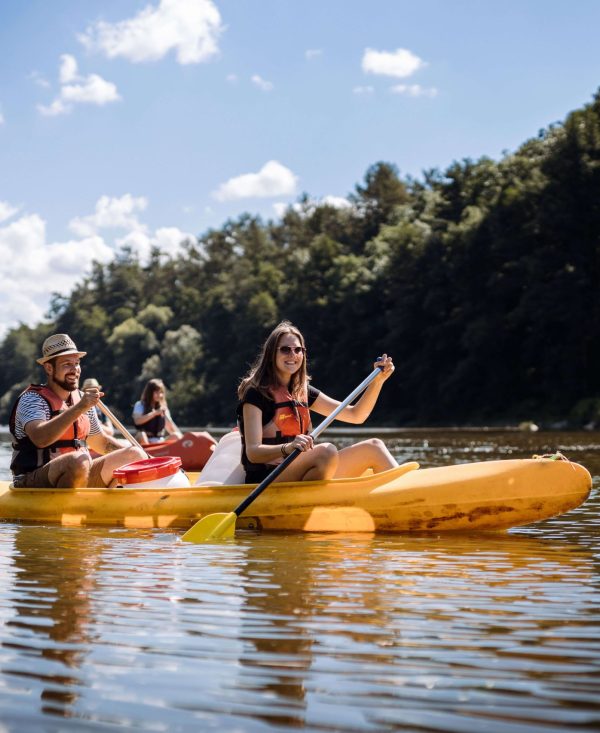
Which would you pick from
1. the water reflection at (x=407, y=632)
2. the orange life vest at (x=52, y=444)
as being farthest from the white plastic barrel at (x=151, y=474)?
the water reflection at (x=407, y=632)

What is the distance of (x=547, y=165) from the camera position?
38531 mm

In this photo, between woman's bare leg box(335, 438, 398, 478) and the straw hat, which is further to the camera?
the straw hat

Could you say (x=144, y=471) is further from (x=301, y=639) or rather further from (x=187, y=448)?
(x=187, y=448)

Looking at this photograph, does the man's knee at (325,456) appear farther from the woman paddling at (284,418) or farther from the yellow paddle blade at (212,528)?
the yellow paddle blade at (212,528)

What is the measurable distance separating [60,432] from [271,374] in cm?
141

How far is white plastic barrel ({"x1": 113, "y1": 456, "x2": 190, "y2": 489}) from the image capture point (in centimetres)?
750

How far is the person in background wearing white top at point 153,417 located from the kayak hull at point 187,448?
1.31 feet

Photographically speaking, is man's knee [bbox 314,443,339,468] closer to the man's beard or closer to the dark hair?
the man's beard

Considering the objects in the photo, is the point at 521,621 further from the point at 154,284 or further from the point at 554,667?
the point at 154,284

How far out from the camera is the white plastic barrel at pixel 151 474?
295 inches

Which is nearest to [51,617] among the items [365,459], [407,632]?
[407,632]

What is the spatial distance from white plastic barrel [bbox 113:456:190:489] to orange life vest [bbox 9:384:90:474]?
0.35 metres

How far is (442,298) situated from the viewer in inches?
1802

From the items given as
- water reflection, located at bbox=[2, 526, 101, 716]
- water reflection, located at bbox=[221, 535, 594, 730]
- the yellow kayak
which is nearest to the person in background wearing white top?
the yellow kayak
